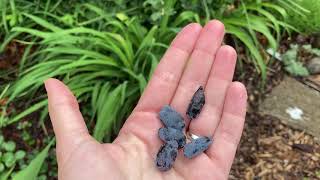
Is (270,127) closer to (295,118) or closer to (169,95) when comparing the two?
(295,118)

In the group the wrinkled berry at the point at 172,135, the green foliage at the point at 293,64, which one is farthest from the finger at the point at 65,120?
the green foliage at the point at 293,64

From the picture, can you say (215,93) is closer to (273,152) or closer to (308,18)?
(273,152)

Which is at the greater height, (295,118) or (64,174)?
(64,174)

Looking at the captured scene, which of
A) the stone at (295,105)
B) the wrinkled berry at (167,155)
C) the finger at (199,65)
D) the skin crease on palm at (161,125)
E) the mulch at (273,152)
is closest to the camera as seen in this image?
Result: the skin crease on palm at (161,125)

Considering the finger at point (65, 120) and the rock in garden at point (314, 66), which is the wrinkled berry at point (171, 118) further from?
the rock in garden at point (314, 66)

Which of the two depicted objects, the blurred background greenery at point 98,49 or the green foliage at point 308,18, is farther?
the green foliage at point 308,18

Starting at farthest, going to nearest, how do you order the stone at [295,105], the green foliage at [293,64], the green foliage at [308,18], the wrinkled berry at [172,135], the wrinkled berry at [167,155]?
the green foliage at [308,18] → the green foliage at [293,64] → the stone at [295,105] → the wrinkled berry at [172,135] → the wrinkled berry at [167,155]

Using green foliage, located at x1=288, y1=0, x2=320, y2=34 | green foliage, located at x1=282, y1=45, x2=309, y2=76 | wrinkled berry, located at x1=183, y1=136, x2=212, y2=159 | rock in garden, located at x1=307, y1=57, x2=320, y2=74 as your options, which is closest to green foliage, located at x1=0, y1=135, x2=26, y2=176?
wrinkled berry, located at x1=183, y1=136, x2=212, y2=159

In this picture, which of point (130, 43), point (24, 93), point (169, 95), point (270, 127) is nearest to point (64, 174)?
point (169, 95)

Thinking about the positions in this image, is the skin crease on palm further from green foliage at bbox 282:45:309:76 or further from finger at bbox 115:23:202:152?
green foliage at bbox 282:45:309:76
